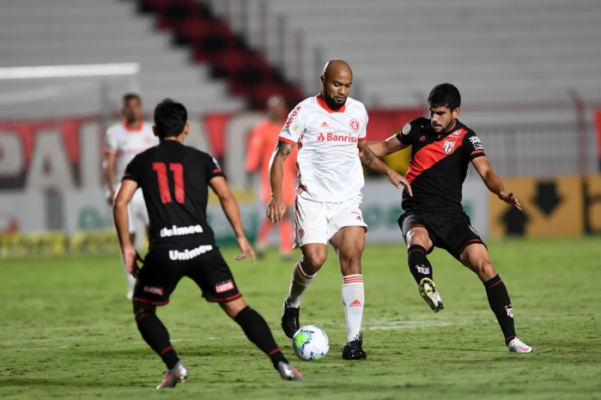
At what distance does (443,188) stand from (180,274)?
106 inches

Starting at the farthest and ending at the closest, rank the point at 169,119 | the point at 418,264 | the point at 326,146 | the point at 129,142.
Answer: the point at 129,142, the point at 326,146, the point at 418,264, the point at 169,119

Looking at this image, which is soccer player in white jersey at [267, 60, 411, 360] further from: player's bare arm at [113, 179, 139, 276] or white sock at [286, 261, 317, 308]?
player's bare arm at [113, 179, 139, 276]

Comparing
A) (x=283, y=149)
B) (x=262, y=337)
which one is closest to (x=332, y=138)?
(x=283, y=149)

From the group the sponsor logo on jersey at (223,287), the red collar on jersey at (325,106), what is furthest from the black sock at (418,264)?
the sponsor logo on jersey at (223,287)

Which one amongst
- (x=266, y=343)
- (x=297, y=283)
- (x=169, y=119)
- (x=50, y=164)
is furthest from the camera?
(x=50, y=164)

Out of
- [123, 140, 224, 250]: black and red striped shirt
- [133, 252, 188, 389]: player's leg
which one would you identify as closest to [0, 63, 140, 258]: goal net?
[123, 140, 224, 250]: black and red striped shirt

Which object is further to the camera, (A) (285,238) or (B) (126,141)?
(A) (285,238)

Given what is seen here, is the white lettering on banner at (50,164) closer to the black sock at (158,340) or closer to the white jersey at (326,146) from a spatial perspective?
the white jersey at (326,146)

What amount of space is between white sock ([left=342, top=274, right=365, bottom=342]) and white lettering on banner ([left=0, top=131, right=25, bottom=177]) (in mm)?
14713

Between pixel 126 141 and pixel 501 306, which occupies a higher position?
pixel 126 141

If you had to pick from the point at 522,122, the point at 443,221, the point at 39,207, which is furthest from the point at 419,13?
the point at 443,221

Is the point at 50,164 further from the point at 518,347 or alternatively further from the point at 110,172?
the point at 518,347

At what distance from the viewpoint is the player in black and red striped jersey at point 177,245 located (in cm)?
634

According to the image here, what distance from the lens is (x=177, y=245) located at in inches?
250
